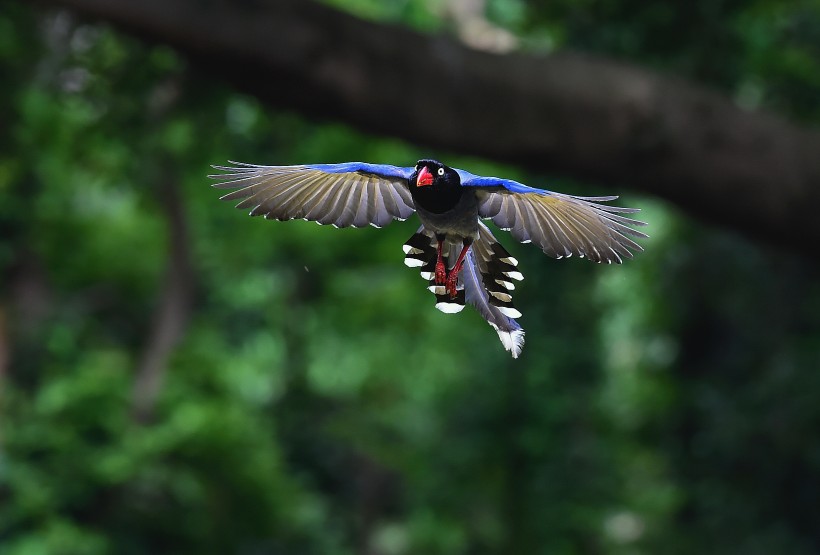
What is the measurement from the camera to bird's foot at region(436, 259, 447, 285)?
1.44m

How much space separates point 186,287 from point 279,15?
5.54 meters

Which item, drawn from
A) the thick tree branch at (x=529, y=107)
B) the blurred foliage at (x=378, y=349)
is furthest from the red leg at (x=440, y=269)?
the blurred foliage at (x=378, y=349)

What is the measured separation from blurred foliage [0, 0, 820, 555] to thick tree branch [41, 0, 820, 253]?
4.10 ft

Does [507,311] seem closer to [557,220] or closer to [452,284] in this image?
[452,284]

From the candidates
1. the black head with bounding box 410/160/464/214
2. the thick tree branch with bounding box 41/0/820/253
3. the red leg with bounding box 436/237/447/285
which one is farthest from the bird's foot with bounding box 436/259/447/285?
the thick tree branch with bounding box 41/0/820/253

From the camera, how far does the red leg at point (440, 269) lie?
1.44 meters

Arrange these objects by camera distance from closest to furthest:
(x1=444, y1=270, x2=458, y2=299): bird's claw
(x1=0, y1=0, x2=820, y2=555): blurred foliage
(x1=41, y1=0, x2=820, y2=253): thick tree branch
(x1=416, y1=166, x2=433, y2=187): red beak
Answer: (x1=416, y1=166, x2=433, y2=187): red beak < (x1=444, y1=270, x2=458, y2=299): bird's claw < (x1=41, y1=0, x2=820, y2=253): thick tree branch < (x1=0, y1=0, x2=820, y2=555): blurred foliage

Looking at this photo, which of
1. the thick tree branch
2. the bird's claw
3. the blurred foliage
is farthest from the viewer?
the blurred foliage

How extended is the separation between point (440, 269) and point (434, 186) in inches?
7.4

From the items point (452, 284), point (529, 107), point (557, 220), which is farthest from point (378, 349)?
point (452, 284)

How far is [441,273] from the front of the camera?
146cm

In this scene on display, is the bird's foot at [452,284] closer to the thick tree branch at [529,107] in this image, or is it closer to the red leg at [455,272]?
the red leg at [455,272]

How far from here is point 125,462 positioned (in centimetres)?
1129

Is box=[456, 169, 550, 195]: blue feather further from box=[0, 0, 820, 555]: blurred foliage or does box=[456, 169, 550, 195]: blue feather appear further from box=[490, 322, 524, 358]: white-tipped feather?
box=[0, 0, 820, 555]: blurred foliage
